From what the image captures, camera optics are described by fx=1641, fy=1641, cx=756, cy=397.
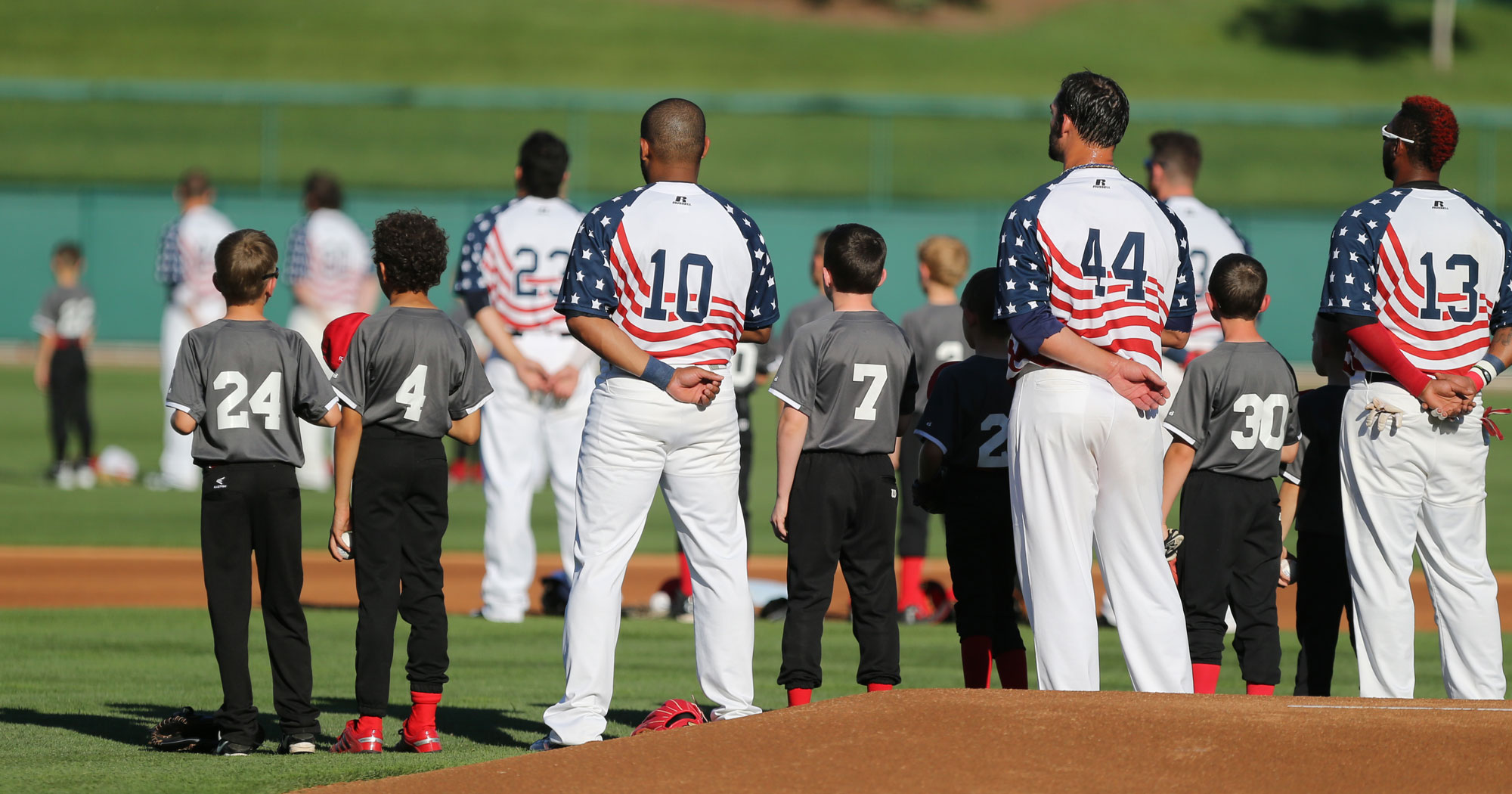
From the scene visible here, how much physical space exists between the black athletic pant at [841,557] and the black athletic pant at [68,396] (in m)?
10.5

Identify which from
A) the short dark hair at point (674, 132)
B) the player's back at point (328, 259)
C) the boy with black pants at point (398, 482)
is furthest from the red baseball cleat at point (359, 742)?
A: the player's back at point (328, 259)

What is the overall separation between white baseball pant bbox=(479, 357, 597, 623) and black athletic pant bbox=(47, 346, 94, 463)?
7.28 metres

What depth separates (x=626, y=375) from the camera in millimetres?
5746

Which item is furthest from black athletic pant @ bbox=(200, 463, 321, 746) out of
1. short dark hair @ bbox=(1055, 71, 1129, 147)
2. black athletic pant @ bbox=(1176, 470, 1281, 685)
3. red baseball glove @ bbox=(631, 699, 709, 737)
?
black athletic pant @ bbox=(1176, 470, 1281, 685)

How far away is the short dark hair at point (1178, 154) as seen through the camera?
29.5 ft

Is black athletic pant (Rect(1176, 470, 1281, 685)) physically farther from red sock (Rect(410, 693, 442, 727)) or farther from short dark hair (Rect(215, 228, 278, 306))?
short dark hair (Rect(215, 228, 278, 306))

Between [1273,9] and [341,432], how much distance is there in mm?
60910

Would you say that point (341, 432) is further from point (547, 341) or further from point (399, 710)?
point (547, 341)

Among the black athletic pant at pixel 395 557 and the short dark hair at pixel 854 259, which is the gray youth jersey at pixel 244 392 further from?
the short dark hair at pixel 854 259

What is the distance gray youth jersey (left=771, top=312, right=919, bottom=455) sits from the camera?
638 cm

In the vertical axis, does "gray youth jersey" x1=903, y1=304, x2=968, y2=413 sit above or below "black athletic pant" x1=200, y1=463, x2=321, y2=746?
above

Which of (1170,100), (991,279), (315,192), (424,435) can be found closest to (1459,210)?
(991,279)

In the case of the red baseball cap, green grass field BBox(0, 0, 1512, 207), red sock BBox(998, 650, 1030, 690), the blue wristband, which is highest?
green grass field BBox(0, 0, 1512, 207)

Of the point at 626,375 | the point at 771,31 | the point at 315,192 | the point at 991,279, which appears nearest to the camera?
the point at 626,375
